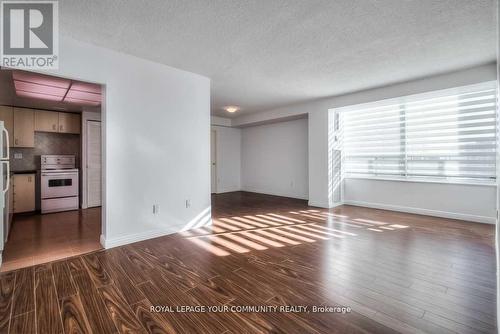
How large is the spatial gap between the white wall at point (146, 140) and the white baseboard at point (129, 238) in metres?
0.01

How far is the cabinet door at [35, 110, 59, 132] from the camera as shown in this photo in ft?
16.5

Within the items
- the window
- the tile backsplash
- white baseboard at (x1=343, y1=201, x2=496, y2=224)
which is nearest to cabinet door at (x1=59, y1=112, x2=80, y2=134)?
the tile backsplash

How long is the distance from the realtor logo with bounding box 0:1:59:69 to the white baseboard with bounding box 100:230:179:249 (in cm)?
208

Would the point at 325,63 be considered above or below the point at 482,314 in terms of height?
above

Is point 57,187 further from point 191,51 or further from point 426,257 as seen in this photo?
point 426,257

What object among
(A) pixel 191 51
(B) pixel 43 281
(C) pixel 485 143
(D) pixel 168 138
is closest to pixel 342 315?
(B) pixel 43 281

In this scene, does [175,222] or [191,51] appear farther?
[175,222]

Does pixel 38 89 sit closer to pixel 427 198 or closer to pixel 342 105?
pixel 342 105

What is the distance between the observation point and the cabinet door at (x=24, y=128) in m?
4.80

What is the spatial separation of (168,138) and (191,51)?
1243 millimetres

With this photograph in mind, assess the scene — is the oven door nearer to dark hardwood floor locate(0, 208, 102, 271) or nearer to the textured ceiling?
dark hardwood floor locate(0, 208, 102, 271)

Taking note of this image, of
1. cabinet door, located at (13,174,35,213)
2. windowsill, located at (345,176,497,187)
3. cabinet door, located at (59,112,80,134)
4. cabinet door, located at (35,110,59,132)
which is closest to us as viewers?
windowsill, located at (345,176,497,187)

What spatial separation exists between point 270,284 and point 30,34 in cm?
343

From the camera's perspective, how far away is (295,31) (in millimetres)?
2498
